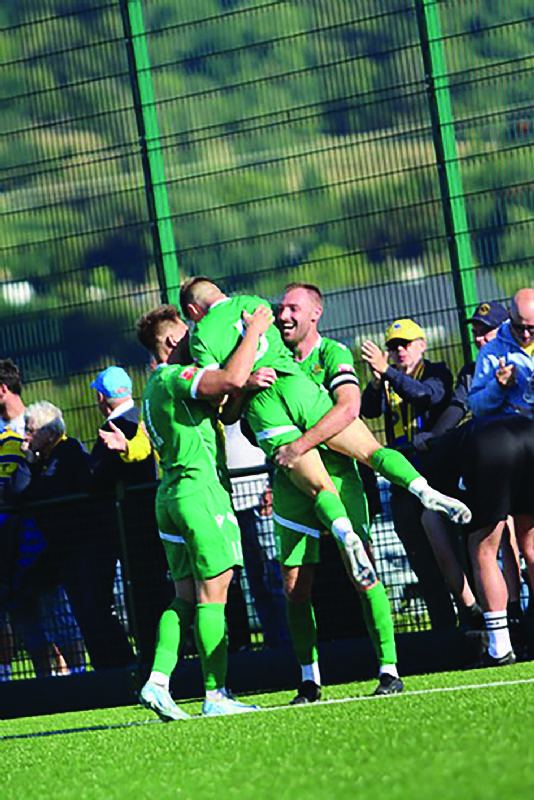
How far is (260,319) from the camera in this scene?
6797 mm

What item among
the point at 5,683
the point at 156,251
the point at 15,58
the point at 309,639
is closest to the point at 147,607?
the point at 5,683

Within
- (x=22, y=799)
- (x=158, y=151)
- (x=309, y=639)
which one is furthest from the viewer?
(x=158, y=151)

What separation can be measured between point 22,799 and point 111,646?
4634 millimetres

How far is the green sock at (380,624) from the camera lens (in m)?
6.77

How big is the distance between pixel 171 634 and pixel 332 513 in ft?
2.99

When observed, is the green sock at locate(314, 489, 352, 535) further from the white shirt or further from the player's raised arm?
the white shirt

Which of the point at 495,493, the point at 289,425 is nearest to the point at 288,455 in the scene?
the point at 289,425

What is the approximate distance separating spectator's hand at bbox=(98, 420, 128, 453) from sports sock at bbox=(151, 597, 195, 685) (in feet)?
5.97

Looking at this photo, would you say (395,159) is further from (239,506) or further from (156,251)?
(239,506)

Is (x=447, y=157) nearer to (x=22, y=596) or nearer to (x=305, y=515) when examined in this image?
(x=305, y=515)

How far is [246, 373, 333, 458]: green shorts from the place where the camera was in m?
6.98

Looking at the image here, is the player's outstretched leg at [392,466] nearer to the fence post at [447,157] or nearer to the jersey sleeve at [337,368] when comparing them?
the jersey sleeve at [337,368]

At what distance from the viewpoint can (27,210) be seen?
11.0m

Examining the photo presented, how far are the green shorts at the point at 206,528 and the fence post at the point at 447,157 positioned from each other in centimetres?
338
